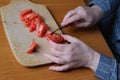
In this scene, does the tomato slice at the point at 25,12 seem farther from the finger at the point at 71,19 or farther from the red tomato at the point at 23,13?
the finger at the point at 71,19

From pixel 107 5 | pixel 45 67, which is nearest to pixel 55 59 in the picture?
pixel 45 67

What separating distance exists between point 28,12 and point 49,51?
0.21 metres

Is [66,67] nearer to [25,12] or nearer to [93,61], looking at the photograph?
[93,61]

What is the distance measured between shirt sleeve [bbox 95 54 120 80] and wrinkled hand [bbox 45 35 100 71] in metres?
0.02

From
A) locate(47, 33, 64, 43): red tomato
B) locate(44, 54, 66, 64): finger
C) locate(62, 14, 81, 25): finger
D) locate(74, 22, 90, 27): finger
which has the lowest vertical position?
locate(44, 54, 66, 64): finger

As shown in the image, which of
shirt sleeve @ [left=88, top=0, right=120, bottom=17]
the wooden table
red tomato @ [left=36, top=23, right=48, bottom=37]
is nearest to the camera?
the wooden table

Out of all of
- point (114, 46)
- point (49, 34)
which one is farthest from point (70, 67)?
point (114, 46)

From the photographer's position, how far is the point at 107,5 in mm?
1164

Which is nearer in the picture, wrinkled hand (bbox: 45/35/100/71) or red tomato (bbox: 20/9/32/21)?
wrinkled hand (bbox: 45/35/100/71)

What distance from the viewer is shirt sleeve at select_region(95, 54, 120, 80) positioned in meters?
0.92

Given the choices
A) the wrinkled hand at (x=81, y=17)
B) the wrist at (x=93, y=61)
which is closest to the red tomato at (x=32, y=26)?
the wrinkled hand at (x=81, y=17)

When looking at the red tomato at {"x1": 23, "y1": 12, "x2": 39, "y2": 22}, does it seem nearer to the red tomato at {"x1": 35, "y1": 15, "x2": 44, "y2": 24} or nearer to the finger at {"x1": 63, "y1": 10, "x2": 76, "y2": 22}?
the red tomato at {"x1": 35, "y1": 15, "x2": 44, "y2": 24}

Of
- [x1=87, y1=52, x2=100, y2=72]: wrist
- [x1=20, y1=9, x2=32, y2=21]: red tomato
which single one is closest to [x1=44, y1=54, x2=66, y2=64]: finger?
[x1=87, y1=52, x2=100, y2=72]: wrist

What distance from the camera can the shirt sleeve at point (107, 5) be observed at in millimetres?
1143
